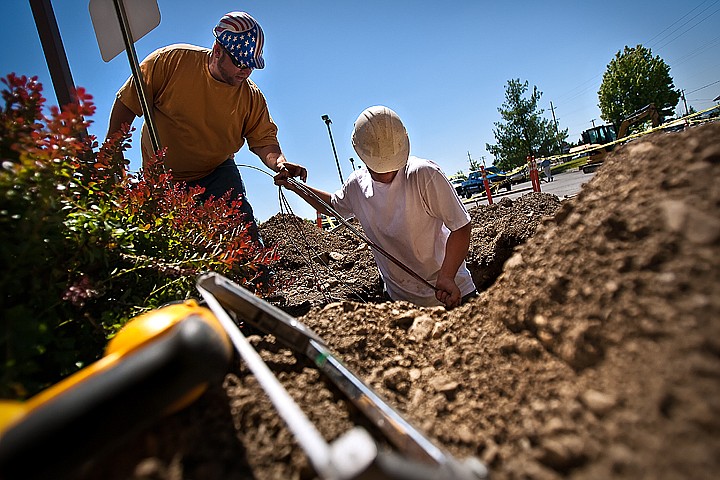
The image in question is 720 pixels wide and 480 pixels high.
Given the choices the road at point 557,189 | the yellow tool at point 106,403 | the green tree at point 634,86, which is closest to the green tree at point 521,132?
the green tree at point 634,86

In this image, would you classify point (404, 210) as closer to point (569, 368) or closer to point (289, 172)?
point (289, 172)

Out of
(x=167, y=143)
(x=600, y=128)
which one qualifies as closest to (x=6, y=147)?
Answer: (x=167, y=143)

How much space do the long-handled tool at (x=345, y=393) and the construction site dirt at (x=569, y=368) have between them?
0.08 m

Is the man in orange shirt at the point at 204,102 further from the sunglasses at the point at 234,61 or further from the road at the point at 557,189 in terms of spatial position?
the road at the point at 557,189

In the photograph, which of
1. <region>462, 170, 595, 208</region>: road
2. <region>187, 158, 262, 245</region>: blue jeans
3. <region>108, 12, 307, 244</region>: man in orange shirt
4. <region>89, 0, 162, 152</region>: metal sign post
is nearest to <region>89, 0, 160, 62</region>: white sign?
<region>89, 0, 162, 152</region>: metal sign post

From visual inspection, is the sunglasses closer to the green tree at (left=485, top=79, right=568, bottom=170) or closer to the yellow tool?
the yellow tool

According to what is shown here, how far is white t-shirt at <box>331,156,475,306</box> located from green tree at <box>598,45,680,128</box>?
→ 137ft

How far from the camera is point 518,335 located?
4.19 feet

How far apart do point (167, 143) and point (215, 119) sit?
0.44 metres

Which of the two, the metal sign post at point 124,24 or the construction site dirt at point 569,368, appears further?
the metal sign post at point 124,24

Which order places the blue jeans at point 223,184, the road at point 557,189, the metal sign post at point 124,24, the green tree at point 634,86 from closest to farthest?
1. the metal sign post at point 124,24
2. the blue jeans at point 223,184
3. the road at point 557,189
4. the green tree at point 634,86

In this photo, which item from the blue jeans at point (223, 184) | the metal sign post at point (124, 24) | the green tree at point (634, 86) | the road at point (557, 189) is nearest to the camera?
the metal sign post at point (124, 24)

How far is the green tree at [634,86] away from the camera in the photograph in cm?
3734

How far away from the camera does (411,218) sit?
129 inches
